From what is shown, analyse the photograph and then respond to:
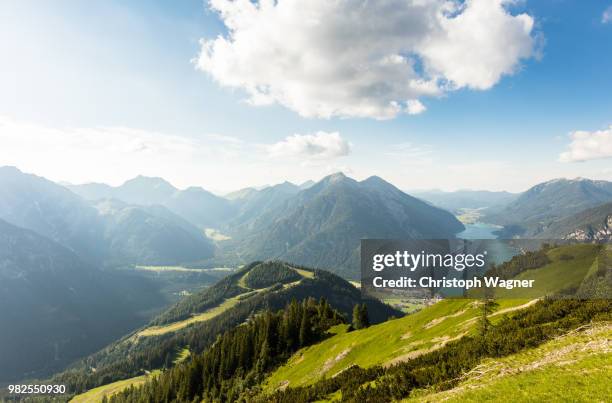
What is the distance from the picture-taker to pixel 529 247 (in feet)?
222

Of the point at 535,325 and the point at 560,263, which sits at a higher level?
the point at 560,263

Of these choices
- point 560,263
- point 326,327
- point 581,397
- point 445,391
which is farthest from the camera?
point 326,327

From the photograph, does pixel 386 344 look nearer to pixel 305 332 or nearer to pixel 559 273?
pixel 559 273

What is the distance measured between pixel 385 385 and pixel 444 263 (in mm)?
35402

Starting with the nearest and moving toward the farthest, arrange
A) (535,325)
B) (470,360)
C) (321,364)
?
(470,360) < (535,325) < (321,364)

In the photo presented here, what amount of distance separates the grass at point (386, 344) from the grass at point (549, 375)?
20.0 meters

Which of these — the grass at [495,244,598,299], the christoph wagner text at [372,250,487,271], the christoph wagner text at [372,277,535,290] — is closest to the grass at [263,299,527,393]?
the grass at [495,244,598,299]

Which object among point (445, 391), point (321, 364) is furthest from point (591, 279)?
point (321, 364)

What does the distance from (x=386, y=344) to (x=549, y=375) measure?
4431 centimetres

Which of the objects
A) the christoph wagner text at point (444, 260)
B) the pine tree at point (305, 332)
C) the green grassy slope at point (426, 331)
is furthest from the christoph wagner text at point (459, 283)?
the pine tree at point (305, 332)

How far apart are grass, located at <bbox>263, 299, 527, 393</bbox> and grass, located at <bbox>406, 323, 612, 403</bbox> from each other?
20045 mm

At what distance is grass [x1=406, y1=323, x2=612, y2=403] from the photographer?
21.9 metres

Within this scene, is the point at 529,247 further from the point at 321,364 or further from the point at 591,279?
the point at 321,364

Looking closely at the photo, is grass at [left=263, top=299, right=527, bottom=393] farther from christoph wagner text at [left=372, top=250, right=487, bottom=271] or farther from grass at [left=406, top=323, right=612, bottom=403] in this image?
grass at [left=406, top=323, right=612, bottom=403]
